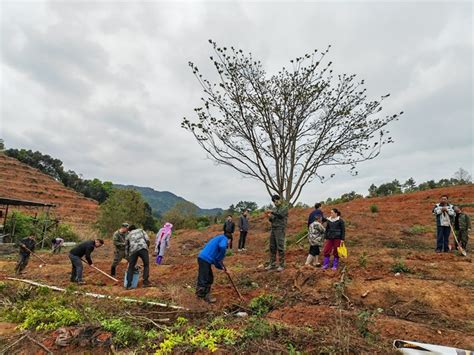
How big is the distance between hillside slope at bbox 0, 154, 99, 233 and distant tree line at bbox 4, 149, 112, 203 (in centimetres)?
558

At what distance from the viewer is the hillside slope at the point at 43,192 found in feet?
157

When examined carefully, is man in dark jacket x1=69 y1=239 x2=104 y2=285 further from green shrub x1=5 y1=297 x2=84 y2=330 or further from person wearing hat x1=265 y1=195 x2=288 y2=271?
person wearing hat x1=265 y1=195 x2=288 y2=271

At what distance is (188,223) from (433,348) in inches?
1149

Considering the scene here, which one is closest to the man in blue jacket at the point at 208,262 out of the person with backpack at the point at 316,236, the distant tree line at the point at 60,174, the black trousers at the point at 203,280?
the black trousers at the point at 203,280

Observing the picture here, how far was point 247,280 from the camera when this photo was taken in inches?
327

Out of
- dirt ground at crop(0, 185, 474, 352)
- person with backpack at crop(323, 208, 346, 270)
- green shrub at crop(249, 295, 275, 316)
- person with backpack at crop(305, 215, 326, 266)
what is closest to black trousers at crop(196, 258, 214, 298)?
dirt ground at crop(0, 185, 474, 352)

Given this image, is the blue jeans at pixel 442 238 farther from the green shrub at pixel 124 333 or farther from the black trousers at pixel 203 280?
the green shrub at pixel 124 333

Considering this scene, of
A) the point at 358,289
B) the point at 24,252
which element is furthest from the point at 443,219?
the point at 24,252

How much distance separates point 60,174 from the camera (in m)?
66.6

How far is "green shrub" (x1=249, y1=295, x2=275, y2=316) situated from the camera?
20.2ft

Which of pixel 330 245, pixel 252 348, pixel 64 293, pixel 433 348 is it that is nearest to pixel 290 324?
pixel 252 348

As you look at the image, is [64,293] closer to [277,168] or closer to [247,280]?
[247,280]

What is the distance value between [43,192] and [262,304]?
53.8 meters

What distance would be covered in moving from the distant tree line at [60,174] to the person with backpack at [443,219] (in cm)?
6231
